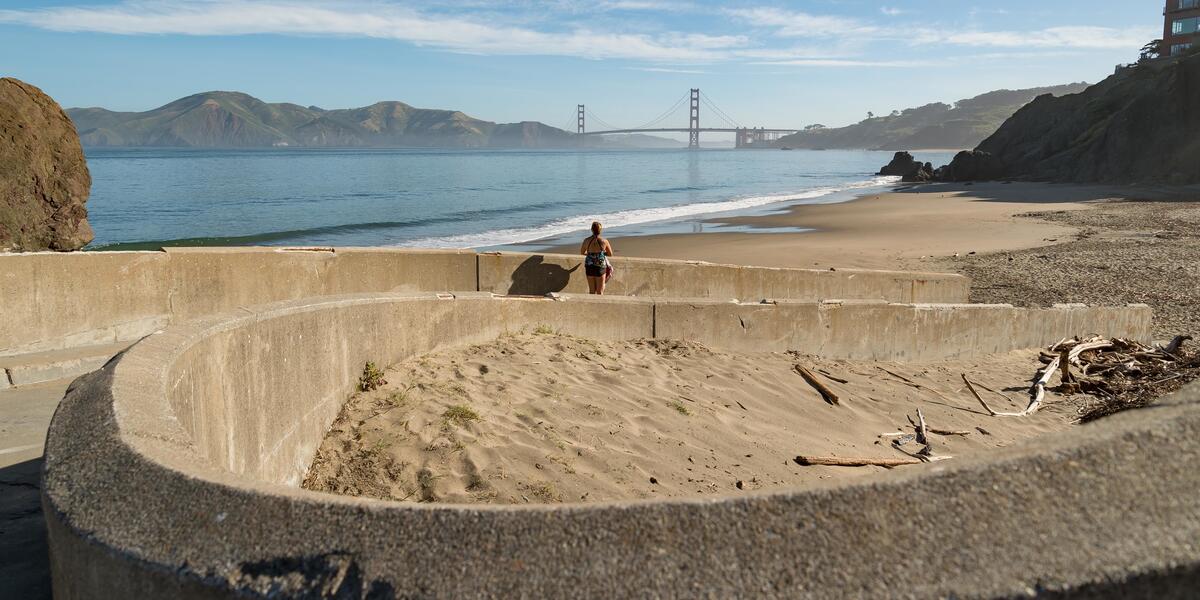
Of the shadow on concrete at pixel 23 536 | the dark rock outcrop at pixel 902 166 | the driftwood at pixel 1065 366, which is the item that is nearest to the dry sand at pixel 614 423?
the driftwood at pixel 1065 366

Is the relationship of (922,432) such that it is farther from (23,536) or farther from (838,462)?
(23,536)

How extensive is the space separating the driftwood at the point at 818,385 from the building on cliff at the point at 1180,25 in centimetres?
7429

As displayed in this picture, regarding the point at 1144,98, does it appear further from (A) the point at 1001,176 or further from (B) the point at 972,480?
(B) the point at 972,480

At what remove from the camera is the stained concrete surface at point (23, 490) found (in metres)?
3.10

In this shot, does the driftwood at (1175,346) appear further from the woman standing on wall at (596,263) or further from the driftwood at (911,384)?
the woman standing on wall at (596,263)

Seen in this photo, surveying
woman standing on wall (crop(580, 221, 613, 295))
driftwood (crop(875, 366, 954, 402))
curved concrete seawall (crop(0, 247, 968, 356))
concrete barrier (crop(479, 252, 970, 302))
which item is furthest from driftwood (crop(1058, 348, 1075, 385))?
woman standing on wall (crop(580, 221, 613, 295))

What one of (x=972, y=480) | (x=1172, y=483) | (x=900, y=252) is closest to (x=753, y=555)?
(x=972, y=480)

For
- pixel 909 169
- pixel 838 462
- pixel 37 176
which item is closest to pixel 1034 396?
pixel 838 462

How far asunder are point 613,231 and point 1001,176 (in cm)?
3688

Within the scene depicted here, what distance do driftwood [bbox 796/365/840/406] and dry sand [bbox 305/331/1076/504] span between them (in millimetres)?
78

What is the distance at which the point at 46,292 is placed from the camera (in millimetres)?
6723

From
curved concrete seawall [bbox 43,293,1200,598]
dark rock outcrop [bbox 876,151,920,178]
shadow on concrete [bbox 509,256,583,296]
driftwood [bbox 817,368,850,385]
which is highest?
dark rock outcrop [bbox 876,151,920,178]

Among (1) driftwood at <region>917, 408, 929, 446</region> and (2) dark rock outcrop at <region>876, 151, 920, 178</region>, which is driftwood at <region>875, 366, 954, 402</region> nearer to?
(1) driftwood at <region>917, 408, 929, 446</region>

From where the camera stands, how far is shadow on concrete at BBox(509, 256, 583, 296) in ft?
32.0
